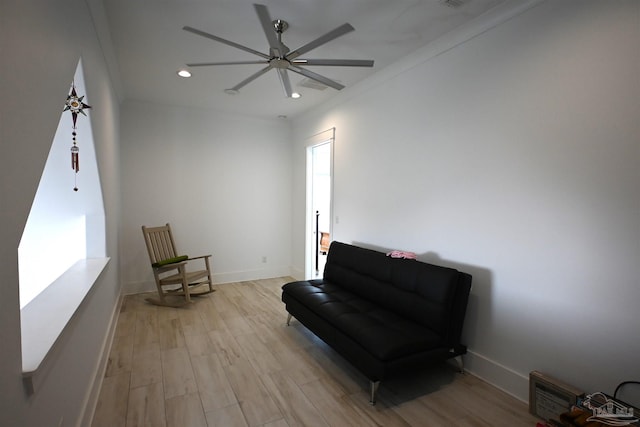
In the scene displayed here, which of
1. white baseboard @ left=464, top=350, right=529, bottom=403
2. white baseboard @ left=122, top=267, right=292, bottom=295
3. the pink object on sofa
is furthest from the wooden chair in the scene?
white baseboard @ left=464, top=350, right=529, bottom=403

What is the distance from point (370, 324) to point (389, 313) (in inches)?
14.1

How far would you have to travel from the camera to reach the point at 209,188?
188 inches

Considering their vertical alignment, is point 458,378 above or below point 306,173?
below

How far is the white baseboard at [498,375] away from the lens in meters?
2.11

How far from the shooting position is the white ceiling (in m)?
2.16

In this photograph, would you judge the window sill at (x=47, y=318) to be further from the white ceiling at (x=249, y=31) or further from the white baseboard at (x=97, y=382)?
the white ceiling at (x=249, y=31)

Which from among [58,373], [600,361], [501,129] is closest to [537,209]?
Result: [501,129]

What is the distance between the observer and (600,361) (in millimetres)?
1775

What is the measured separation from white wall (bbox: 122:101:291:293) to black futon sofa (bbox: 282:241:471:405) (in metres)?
2.16

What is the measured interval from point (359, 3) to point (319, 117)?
2.35 m

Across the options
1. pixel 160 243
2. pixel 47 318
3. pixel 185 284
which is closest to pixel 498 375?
pixel 47 318

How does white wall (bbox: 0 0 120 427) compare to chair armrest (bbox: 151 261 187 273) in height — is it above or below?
above

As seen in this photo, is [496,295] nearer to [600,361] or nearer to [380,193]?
[600,361]

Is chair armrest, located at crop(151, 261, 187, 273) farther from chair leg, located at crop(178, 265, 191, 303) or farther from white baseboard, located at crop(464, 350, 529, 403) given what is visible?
white baseboard, located at crop(464, 350, 529, 403)
